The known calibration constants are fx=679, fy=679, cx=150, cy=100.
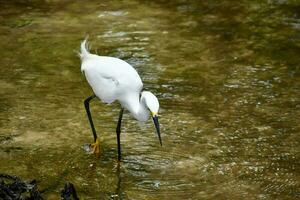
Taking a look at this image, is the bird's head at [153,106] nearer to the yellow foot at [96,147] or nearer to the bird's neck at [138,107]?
the bird's neck at [138,107]

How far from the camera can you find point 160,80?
7453 millimetres

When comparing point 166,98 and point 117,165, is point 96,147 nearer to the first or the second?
point 117,165

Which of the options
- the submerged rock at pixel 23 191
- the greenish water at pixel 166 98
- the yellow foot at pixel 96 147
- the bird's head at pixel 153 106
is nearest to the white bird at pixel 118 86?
the yellow foot at pixel 96 147

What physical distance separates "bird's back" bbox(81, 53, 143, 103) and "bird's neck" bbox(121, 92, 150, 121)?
0.05 meters

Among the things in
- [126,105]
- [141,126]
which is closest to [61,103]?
[141,126]

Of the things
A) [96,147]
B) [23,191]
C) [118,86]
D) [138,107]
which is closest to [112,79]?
[118,86]

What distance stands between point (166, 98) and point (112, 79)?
1.42m

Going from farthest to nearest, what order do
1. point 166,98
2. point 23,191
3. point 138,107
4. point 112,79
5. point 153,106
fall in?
point 166,98, point 112,79, point 138,107, point 153,106, point 23,191

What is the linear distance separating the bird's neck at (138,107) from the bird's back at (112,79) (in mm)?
54

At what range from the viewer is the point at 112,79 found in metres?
5.66

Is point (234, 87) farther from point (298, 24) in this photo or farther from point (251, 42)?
point (298, 24)

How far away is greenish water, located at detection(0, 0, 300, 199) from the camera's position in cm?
550

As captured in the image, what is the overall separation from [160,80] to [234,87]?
2.68ft

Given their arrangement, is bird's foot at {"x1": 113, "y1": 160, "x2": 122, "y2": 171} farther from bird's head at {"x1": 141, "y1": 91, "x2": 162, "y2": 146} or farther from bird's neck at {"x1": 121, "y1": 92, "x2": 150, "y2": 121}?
bird's head at {"x1": 141, "y1": 91, "x2": 162, "y2": 146}
